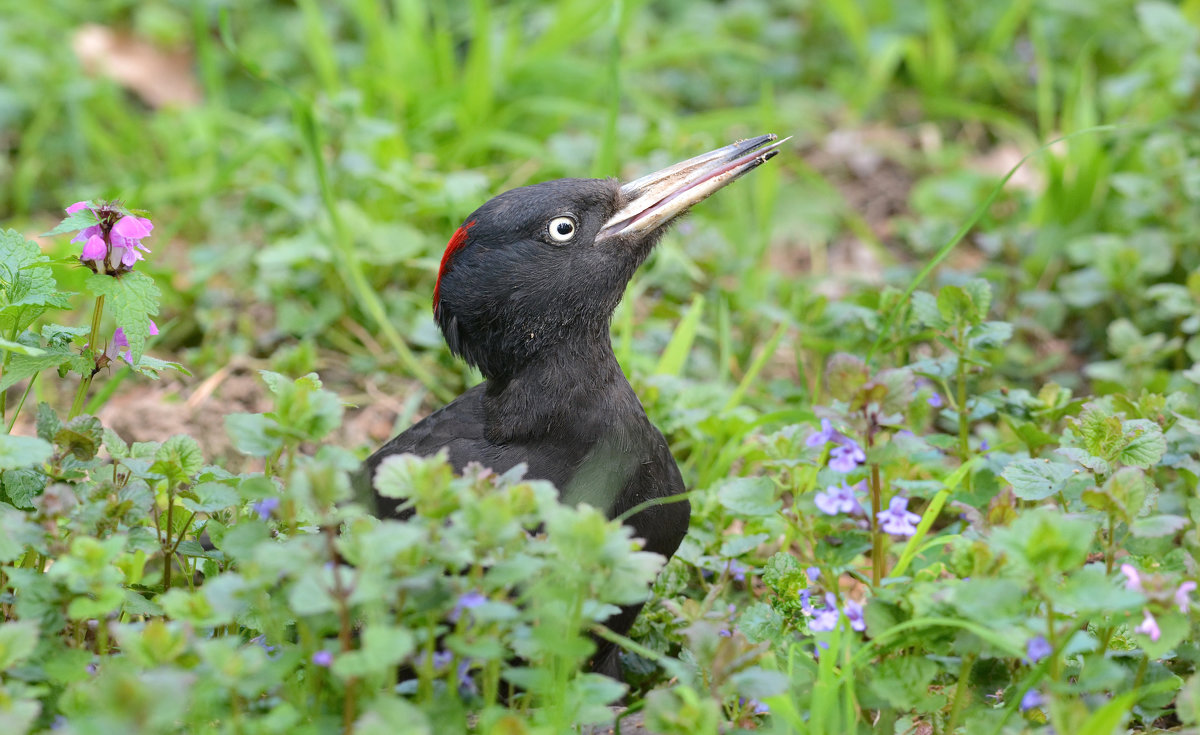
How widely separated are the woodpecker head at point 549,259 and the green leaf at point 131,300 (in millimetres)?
931

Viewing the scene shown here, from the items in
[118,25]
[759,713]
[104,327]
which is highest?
[118,25]

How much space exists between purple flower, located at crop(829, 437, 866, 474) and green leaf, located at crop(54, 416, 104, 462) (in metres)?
1.55

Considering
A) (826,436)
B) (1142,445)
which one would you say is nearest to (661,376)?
(826,436)

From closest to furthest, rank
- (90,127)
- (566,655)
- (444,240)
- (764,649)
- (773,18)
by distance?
(566,655) < (764,649) < (444,240) < (90,127) < (773,18)

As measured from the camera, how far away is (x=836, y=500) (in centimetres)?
249

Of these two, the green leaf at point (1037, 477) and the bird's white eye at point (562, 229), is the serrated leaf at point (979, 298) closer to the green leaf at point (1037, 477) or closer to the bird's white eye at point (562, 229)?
the green leaf at point (1037, 477)

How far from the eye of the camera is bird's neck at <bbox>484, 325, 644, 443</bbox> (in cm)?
318

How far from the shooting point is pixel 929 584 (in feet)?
7.43

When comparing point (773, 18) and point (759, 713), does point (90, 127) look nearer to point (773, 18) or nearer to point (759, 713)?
point (773, 18)

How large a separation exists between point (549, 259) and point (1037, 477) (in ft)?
4.60

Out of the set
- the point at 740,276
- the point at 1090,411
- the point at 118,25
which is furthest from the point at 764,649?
the point at 118,25

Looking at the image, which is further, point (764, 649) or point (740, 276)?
point (740, 276)

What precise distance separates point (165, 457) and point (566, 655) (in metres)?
1.00

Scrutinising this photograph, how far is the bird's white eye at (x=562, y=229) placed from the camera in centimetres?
335
